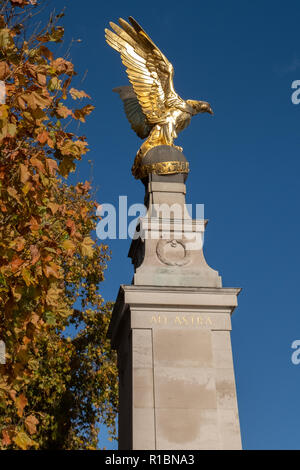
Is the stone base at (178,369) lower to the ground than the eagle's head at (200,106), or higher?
lower

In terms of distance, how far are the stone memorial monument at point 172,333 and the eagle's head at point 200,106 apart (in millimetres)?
2047

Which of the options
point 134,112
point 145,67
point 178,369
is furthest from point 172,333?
point 145,67

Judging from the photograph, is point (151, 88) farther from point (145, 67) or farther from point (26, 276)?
point (26, 276)

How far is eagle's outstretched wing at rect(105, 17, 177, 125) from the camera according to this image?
1700 centimetres

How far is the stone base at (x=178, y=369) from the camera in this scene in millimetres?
11781

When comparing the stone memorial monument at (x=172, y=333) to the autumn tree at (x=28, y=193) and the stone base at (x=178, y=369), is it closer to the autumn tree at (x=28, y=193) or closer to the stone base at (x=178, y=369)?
the stone base at (x=178, y=369)

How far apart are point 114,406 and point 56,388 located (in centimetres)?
417

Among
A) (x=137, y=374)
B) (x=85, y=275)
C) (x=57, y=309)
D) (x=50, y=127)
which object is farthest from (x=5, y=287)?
(x=85, y=275)

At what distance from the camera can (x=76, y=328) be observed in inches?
1013

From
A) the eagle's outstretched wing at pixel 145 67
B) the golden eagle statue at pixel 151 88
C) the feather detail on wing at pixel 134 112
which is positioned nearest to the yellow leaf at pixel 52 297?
the golden eagle statue at pixel 151 88

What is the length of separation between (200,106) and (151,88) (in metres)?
1.73
